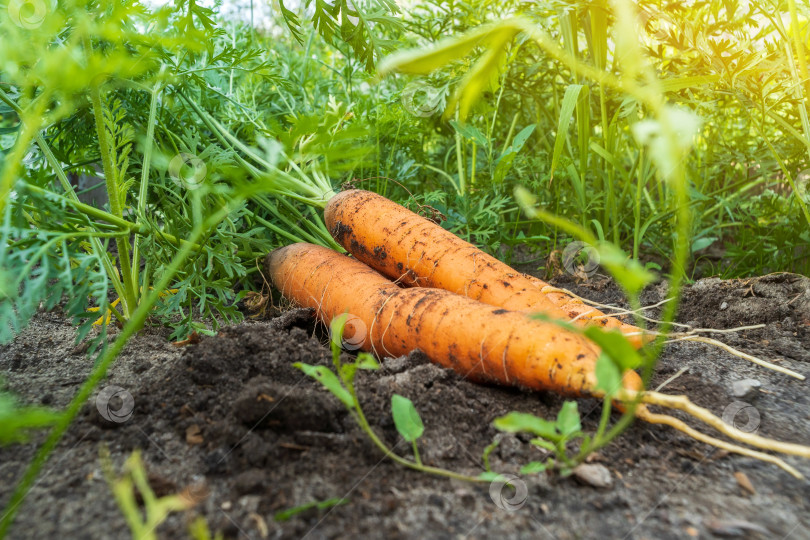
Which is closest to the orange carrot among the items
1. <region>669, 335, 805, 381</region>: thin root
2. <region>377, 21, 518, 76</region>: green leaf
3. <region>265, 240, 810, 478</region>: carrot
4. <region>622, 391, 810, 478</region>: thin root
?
<region>265, 240, 810, 478</region>: carrot

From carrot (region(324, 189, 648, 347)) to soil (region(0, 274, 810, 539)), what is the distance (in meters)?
0.32

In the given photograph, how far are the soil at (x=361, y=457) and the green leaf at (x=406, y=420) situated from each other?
0.06 meters

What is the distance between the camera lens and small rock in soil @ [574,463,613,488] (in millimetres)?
786

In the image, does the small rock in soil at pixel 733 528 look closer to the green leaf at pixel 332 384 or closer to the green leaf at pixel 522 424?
the green leaf at pixel 522 424

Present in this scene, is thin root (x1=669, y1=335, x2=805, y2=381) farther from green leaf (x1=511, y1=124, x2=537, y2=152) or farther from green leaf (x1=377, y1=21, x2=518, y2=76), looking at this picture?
green leaf (x1=511, y1=124, x2=537, y2=152)

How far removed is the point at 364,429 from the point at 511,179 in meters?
1.62

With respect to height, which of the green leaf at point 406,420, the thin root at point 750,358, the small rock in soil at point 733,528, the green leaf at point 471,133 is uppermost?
the green leaf at point 471,133

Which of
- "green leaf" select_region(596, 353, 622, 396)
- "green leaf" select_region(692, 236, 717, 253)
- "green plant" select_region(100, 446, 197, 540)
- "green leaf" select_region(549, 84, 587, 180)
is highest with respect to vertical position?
"green leaf" select_region(549, 84, 587, 180)

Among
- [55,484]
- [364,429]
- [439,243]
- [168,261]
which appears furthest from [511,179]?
[55,484]

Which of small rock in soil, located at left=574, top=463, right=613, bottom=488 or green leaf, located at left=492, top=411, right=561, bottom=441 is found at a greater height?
green leaf, located at left=492, top=411, right=561, bottom=441

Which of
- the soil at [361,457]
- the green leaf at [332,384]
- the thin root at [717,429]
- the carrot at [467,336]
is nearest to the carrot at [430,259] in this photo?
the carrot at [467,336]

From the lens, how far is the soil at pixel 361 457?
69 cm

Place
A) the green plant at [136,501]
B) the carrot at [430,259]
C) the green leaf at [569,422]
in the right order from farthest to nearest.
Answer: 1. the carrot at [430,259]
2. the green leaf at [569,422]
3. the green plant at [136,501]

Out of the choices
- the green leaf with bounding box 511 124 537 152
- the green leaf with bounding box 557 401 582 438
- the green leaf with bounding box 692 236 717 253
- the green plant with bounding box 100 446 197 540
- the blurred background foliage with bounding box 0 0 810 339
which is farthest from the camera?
the green leaf with bounding box 692 236 717 253
